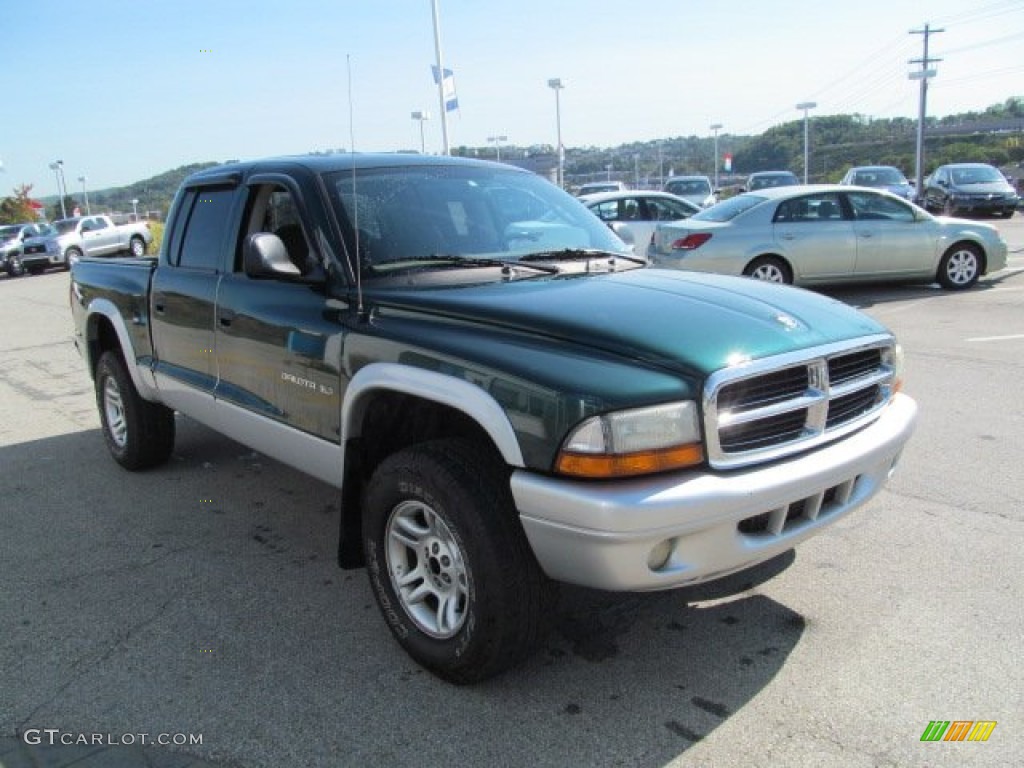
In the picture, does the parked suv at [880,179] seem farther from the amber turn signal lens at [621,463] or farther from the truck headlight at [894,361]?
the amber turn signal lens at [621,463]

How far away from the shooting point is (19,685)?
3078mm

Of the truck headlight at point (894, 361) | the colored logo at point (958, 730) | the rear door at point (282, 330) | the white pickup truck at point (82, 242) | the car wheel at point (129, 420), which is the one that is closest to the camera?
the colored logo at point (958, 730)

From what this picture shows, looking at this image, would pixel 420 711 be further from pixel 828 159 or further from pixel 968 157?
pixel 828 159

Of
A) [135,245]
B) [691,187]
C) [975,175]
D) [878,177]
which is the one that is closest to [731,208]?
[691,187]

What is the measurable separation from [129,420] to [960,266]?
1096 cm

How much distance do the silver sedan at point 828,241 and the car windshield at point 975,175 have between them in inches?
549

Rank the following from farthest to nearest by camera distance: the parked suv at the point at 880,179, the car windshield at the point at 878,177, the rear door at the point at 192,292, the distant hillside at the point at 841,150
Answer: the distant hillside at the point at 841,150 < the car windshield at the point at 878,177 < the parked suv at the point at 880,179 < the rear door at the point at 192,292

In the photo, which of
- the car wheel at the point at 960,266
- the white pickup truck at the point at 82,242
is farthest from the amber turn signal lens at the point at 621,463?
the white pickup truck at the point at 82,242

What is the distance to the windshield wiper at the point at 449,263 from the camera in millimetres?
3494

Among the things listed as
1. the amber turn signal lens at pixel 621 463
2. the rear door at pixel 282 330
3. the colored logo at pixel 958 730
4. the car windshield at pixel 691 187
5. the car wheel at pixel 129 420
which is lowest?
the colored logo at pixel 958 730

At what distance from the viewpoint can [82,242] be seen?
28.7 metres

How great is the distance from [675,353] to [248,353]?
216 cm

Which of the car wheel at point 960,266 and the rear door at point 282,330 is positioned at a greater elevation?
the rear door at point 282,330

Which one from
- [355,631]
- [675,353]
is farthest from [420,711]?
[675,353]
